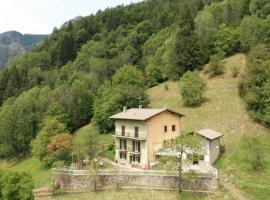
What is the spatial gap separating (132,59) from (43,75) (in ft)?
89.2

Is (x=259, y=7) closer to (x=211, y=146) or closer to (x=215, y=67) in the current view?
(x=215, y=67)

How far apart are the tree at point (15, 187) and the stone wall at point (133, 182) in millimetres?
9800

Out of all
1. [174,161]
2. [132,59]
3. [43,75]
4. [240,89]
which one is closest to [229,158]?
[174,161]

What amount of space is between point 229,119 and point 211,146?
13905mm

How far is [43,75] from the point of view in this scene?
125 m

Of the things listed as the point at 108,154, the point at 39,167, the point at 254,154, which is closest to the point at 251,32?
the point at 108,154

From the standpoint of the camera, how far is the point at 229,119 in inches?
2494

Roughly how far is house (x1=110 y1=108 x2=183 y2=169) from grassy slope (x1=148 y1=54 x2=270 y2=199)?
A: 638cm

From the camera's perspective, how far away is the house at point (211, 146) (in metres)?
50.1

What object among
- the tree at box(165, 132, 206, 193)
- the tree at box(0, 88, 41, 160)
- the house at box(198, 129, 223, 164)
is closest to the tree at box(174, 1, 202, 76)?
the tree at box(0, 88, 41, 160)

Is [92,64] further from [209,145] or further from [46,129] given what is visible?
[209,145]

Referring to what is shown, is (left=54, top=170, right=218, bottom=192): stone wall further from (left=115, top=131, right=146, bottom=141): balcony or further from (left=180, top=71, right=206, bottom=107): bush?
(left=180, top=71, right=206, bottom=107): bush

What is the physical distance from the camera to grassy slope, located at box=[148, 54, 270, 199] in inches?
1764

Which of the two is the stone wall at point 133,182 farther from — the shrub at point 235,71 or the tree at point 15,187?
the shrub at point 235,71
